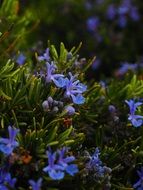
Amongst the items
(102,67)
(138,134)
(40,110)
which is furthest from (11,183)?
(102,67)

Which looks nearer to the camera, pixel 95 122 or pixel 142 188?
pixel 142 188

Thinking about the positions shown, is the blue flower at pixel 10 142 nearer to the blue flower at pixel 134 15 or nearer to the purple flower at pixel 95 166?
the purple flower at pixel 95 166

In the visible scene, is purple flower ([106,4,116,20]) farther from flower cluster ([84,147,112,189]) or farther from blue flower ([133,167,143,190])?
flower cluster ([84,147,112,189])

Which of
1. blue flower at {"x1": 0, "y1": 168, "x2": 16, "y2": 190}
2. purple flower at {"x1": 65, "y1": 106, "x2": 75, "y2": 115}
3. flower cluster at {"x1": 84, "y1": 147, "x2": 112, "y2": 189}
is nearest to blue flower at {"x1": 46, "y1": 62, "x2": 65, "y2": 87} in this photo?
purple flower at {"x1": 65, "y1": 106, "x2": 75, "y2": 115}

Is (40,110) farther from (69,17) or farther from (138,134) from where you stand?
(69,17)

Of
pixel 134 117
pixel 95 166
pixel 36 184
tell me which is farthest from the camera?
pixel 134 117

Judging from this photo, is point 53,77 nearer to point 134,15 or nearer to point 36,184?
point 36,184

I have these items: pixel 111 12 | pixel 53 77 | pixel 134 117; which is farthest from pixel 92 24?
pixel 53 77

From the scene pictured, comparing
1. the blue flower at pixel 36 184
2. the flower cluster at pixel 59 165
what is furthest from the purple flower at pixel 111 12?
the blue flower at pixel 36 184
